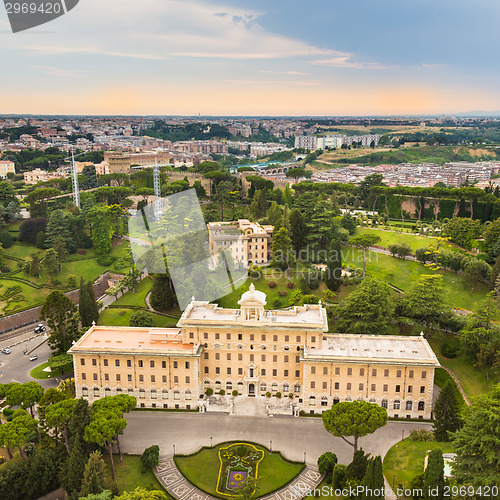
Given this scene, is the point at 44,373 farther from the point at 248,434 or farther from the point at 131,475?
the point at 248,434

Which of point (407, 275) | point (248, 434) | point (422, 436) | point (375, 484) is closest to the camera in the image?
point (375, 484)

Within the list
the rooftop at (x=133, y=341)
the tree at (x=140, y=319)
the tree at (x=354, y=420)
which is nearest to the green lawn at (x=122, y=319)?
the tree at (x=140, y=319)

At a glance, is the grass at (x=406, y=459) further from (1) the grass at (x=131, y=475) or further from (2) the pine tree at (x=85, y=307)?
(2) the pine tree at (x=85, y=307)

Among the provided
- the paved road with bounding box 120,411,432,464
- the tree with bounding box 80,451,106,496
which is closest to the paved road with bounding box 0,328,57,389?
the paved road with bounding box 120,411,432,464

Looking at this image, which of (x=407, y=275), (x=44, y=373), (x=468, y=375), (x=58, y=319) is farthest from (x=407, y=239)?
(x=44, y=373)

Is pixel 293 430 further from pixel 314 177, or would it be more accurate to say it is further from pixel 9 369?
pixel 314 177

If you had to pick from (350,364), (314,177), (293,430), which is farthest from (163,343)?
(314,177)

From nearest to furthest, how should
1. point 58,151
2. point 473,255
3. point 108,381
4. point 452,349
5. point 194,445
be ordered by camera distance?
point 194,445 → point 108,381 → point 452,349 → point 473,255 → point 58,151
